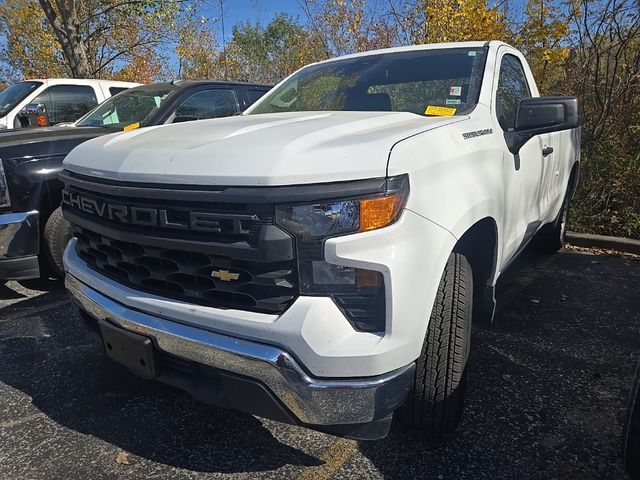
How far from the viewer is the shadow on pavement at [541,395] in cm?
199

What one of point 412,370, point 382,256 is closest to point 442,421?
point 412,370

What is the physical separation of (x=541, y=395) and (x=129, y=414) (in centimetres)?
205

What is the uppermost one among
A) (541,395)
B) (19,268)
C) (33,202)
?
(33,202)

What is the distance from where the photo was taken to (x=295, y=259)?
5.05ft

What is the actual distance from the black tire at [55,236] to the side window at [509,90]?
9.62 feet

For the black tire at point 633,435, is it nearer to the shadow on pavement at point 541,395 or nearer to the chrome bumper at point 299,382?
the shadow on pavement at point 541,395

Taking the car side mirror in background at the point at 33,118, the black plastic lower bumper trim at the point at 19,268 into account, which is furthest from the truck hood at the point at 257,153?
the car side mirror in background at the point at 33,118

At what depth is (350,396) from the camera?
157 cm

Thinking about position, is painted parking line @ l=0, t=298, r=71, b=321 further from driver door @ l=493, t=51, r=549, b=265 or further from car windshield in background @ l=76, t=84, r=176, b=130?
driver door @ l=493, t=51, r=549, b=265

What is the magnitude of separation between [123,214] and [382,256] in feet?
3.23

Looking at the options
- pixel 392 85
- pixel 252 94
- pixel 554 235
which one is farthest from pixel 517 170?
pixel 252 94

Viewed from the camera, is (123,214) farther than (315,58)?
No

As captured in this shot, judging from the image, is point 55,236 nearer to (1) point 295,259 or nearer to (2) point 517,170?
(1) point 295,259

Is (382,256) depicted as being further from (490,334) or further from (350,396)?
(490,334)
